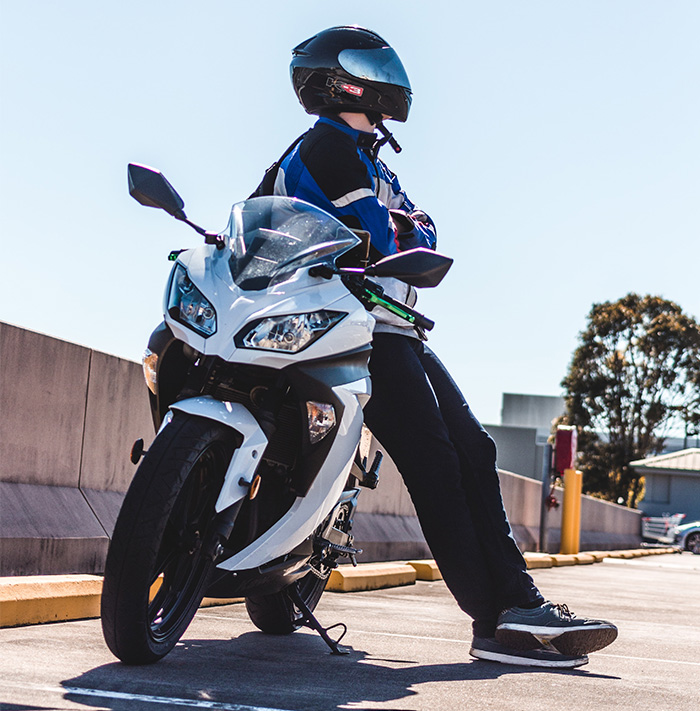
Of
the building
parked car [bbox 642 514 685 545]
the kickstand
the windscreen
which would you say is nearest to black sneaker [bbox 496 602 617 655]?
the kickstand

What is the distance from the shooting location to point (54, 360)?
541 cm

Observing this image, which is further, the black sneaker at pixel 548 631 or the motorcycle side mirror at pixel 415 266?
the black sneaker at pixel 548 631

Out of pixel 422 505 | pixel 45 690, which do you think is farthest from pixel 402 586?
pixel 45 690

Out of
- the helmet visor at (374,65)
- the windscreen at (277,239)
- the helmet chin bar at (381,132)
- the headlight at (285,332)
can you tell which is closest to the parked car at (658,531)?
the helmet chin bar at (381,132)

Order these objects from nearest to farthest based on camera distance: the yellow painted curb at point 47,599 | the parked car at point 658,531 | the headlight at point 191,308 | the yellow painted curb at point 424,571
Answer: the headlight at point 191,308 → the yellow painted curb at point 47,599 → the yellow painted curb at point 424,571 → the parked car at point 658,531

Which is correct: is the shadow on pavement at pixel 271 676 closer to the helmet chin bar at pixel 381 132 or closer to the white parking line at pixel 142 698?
the white parking line at pixel 142 698

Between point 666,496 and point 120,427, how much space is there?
5110 cm

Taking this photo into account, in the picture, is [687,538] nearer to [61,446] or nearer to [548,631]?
[61,446]

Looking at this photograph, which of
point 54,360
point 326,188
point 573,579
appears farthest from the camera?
point 573,579

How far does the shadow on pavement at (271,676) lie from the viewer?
2838 millimetres

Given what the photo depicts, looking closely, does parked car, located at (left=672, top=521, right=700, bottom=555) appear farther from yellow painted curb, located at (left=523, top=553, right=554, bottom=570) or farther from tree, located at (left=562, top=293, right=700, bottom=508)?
yellow painted curb, located at (left=523, top=553, right=554, bottom=570)

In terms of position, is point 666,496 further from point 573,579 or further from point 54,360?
point 54,360

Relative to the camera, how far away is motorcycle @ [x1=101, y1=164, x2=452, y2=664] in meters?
2.92

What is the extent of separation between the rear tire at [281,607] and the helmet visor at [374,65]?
5.94ft
